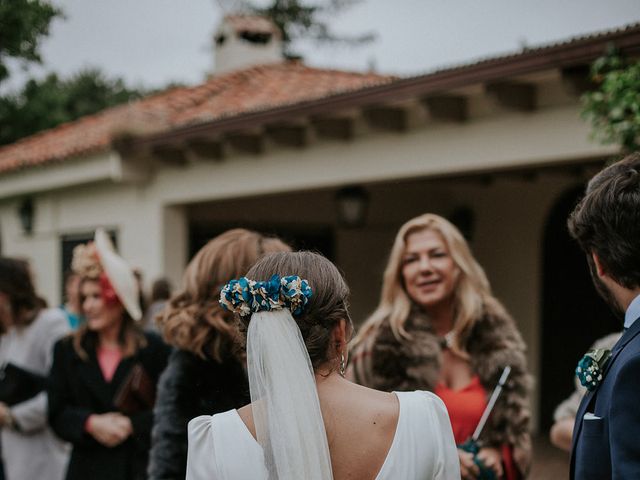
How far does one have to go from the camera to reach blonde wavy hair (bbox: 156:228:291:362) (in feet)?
8.96

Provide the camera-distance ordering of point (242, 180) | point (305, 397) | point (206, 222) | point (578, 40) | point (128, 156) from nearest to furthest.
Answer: point (305, 397) < point (578, 40) < point (242, 180) < point (128, 156) < point (206, 222)

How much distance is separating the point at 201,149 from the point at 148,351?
14.8 ft

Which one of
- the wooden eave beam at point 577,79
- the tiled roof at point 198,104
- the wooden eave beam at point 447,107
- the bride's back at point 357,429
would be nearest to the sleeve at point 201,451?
the bride's back at point 357,429

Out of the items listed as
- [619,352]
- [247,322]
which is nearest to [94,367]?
[247,322]

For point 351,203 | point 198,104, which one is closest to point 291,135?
point 351,203

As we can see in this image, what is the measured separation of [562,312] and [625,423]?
7.79 metres

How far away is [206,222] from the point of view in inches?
371

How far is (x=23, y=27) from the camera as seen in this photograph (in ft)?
24.1

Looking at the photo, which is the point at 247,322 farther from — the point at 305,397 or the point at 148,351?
the point at 148,351

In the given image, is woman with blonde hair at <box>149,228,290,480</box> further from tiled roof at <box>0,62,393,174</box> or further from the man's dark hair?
tiled roof at <box>0,62,393,174</box>

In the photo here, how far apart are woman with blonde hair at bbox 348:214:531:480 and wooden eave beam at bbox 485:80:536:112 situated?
A: 90.3 inches

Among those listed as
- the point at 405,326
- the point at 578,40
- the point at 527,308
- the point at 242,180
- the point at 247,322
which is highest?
the point at 578,40

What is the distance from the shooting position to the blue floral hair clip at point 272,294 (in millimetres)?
1710

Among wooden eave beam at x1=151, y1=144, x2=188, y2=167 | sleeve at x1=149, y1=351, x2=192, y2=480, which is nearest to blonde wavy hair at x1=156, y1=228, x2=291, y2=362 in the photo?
sleeve at x1=149, y1=351, x2=192, y2=480
